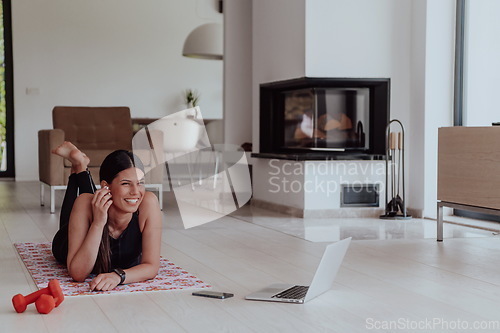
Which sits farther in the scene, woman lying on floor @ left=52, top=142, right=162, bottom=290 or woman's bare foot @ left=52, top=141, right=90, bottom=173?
woman's bare foot @ left=52, top=141, right=90, bottom=173

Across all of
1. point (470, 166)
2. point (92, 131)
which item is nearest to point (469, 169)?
point (470, 166)

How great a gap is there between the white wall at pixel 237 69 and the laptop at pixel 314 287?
4.05 m

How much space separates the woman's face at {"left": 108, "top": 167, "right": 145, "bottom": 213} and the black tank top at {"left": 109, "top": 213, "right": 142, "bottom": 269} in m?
0.12

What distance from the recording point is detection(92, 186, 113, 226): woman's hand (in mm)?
2695

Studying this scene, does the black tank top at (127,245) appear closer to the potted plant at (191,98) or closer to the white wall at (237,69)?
the white wall at (237,69)

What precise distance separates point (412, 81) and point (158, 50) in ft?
16.7

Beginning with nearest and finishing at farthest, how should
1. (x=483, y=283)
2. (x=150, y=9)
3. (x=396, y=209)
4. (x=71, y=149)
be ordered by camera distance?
1. (x=483, y=283)
2. (x=71, y=149)
3. (x=396, y=209)
4. (x=150, y=9)

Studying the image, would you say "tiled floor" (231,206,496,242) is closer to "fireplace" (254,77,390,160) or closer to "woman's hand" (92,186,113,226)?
"fireplace" (254,77,390,160)

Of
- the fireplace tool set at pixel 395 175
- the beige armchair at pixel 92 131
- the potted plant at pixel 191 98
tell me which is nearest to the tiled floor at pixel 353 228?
the fireplace tool set at pixel 395 175

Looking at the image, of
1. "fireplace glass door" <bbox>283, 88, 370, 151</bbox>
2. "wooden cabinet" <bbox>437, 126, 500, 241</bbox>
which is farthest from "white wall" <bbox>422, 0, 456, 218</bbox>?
"wooden cabinet" <bbox>437, 126, 500, 241</bbox>

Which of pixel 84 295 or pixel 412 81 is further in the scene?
pixel 412 81

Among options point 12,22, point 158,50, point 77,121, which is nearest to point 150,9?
point 158,50

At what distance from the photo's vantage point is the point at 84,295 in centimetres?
269

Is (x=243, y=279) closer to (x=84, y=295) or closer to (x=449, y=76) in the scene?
(x=84, y=295)
